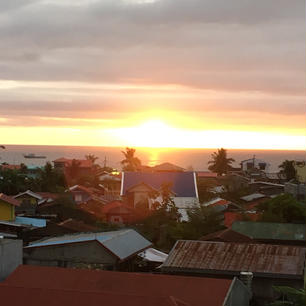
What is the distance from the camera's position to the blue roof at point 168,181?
47.0 meters

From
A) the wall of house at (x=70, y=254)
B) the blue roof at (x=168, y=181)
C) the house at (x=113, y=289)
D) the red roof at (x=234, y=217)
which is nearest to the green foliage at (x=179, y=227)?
the red roof at (x=234, y=217)

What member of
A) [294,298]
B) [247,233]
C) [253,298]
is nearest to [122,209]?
[247,233]

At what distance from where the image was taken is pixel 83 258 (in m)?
21.2

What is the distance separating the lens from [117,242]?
22062 millimetres

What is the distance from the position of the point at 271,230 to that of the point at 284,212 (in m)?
4.31

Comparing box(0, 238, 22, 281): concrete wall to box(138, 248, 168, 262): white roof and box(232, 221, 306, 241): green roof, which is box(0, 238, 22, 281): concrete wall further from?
box(232, 221, 306, 241): green roof

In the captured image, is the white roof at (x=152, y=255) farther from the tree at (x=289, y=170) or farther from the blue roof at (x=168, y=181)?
the tree at (x=289, y=170)

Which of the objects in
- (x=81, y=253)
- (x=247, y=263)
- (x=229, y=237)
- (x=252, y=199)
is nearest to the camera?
(x=247, y=263)

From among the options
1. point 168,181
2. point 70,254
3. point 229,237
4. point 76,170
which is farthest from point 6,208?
point 76,170

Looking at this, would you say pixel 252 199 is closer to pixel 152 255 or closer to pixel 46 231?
pixel 46 231

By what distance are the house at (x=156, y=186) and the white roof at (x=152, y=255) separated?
55.7 feet

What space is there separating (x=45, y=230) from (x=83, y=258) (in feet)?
21.7

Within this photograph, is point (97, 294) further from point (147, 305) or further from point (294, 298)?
point (294, 298)

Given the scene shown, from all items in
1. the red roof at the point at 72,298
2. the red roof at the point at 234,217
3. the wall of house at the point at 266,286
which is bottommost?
the wall of house at the point at 266,286
